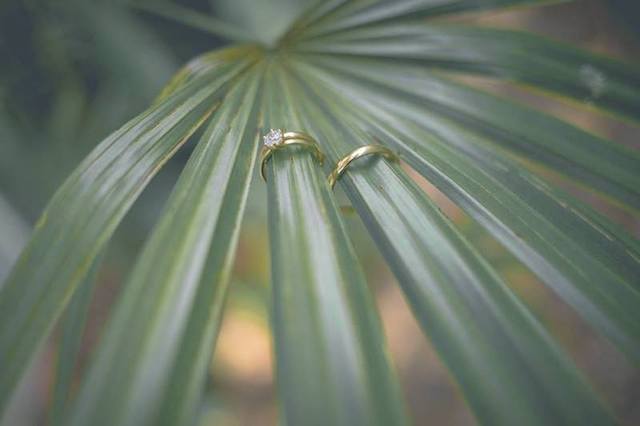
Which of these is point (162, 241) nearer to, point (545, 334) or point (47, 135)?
point (545, 334)

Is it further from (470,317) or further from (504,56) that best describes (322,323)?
(504,56)

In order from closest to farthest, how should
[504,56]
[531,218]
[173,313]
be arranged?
[173,313] < [531,218] < [504,56]

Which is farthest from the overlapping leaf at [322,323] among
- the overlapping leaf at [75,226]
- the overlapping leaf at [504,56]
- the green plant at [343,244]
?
the overlapping leaf at [504,56]

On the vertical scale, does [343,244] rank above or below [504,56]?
below

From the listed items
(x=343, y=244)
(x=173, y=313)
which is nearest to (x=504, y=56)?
(x=343, y=244)

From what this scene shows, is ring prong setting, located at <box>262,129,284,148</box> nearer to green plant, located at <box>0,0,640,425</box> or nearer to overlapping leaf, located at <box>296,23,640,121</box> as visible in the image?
green plant, located at <box>0,0,640,425</box>

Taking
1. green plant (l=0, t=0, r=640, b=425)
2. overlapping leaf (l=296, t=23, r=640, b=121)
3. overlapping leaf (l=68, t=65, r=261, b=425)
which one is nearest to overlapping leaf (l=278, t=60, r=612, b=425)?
green plant (l=0, t=0, r=640, b=425)

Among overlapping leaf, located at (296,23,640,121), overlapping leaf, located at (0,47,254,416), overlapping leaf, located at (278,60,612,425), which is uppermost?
overlapping leaf, located at (296,23,640,121)
